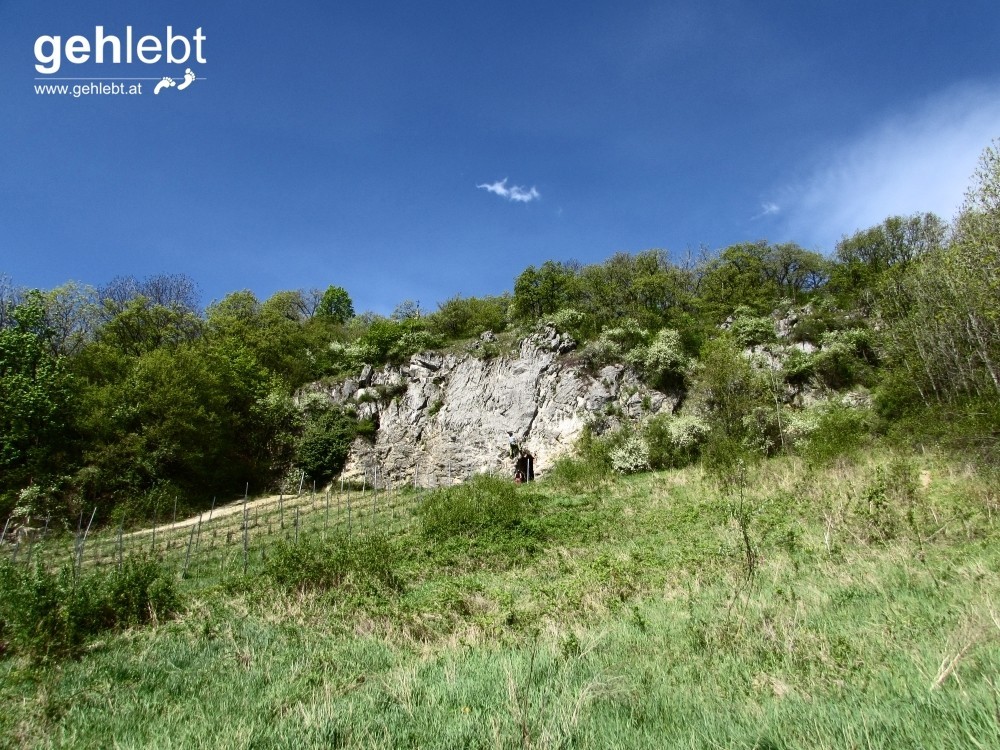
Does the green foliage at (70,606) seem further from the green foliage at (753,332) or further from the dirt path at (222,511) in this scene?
the green foliage at (753,332)

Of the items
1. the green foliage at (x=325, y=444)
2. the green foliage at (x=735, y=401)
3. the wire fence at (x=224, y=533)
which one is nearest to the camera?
the wire fence at (x=224, y=533)

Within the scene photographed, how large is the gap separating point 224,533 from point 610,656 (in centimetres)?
2207

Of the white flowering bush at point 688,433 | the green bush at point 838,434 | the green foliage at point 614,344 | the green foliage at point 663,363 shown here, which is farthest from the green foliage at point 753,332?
the white flowering bush at point 688,433

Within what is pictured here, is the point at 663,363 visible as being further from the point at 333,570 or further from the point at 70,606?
→ the point at 70,606

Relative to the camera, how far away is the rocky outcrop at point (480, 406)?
3031 centimetres

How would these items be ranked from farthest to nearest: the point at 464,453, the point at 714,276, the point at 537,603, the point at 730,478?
1. the point at 714,276
2. the point at 464,453
3. the point at 730,478
4. the point at 537,603

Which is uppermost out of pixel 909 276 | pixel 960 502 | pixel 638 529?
pixel 909 276

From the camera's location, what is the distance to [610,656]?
16.5ft

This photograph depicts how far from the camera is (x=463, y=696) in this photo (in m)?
4.19

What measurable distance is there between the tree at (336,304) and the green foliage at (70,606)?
55.8 metres

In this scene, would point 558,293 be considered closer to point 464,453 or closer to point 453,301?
point 453,301

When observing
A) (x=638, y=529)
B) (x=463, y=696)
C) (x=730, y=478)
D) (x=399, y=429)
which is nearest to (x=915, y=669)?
(x=463, y=696)

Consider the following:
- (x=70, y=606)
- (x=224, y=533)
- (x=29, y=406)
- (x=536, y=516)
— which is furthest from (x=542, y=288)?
(x=70, y=606)

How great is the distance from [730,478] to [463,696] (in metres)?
14.8
